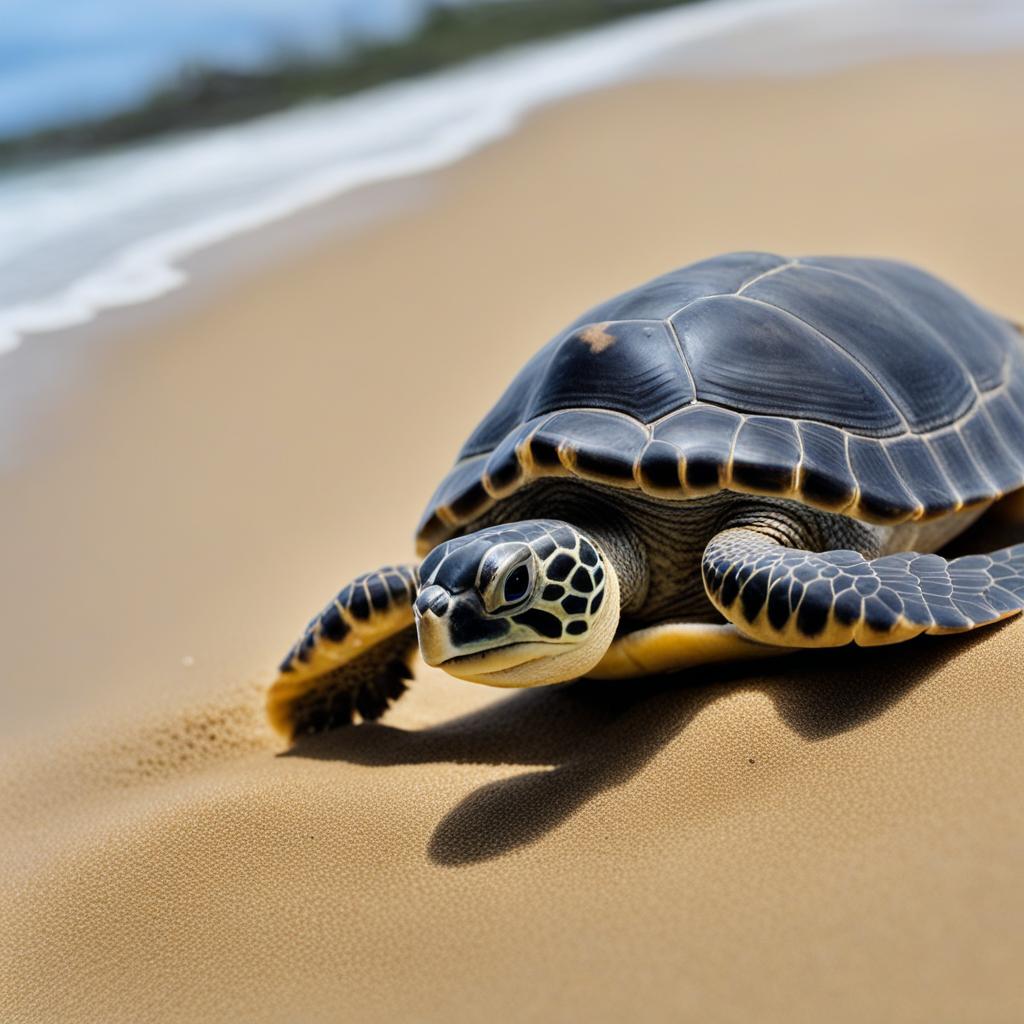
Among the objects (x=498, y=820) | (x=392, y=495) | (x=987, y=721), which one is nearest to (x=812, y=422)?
(x=987, y=721)

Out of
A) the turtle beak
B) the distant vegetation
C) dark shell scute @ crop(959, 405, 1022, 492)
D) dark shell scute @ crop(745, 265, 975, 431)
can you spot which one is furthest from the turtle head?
the distant vegetation

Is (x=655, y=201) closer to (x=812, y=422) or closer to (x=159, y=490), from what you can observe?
(x=159, y=490)

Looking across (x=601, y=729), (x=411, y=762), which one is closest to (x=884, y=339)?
(x=601, y=729)

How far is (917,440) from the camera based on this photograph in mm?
3088

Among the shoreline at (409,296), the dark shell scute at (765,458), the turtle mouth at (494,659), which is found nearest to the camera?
the turtle mouth at (494,659)

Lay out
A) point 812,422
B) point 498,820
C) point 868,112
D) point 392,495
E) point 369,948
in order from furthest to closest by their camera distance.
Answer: point 868,112
point 392,495
point 812,422
point 498,820
point 369,948

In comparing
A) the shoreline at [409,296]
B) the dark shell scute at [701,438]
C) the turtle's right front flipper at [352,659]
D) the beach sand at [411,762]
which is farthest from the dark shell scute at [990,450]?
the shoreline at [409,296]

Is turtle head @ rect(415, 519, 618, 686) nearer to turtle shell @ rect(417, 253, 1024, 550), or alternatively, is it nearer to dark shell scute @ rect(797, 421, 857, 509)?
turtle shell @ rect(417, 253, 1024, 550)

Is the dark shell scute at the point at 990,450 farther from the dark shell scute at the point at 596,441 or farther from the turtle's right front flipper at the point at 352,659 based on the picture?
the turtle's right front flipper at the point at 352,659

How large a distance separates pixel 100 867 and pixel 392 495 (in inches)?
100

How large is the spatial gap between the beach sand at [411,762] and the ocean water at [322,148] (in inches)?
80.2

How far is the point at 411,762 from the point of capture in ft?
9.65

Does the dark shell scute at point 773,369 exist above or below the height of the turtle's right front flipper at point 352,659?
above

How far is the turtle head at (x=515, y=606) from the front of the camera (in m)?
2.44
